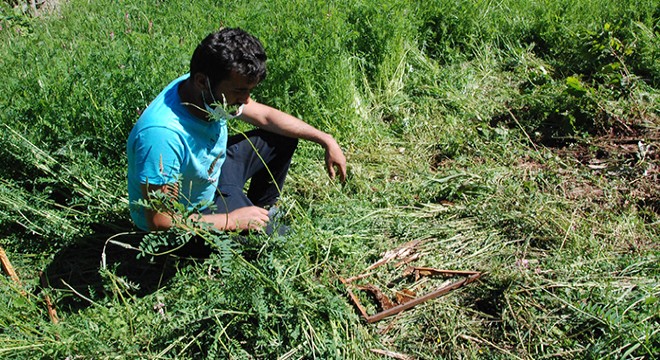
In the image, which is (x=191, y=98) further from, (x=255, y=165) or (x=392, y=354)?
(x=392, y=354)

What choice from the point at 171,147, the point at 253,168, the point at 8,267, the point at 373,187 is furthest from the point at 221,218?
the point at 373,187

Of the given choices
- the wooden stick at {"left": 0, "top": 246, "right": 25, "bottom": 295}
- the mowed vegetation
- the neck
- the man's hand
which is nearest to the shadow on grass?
the mowed vegetation

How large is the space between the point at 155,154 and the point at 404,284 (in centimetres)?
131

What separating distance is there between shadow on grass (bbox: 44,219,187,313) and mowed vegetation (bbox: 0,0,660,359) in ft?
0.04

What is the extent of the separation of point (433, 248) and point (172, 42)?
8.33 ft

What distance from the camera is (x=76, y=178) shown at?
374cm

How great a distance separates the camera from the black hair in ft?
9.27

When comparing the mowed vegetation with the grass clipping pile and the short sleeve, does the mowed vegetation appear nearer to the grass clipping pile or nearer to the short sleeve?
the grass clipping pile

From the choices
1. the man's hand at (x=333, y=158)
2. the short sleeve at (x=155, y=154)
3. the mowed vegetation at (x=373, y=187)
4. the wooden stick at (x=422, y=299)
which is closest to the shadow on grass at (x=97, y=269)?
the mowed vegetation at (x=373, y=187)

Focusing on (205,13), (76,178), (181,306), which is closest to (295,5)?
(205,13)

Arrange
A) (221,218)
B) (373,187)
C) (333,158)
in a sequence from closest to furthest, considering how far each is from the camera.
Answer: (221,218), (333,158), (373,187)

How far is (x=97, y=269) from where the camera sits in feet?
11.6

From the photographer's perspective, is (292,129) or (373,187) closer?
(292,129)

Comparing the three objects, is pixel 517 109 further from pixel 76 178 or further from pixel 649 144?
pixel 76 178
